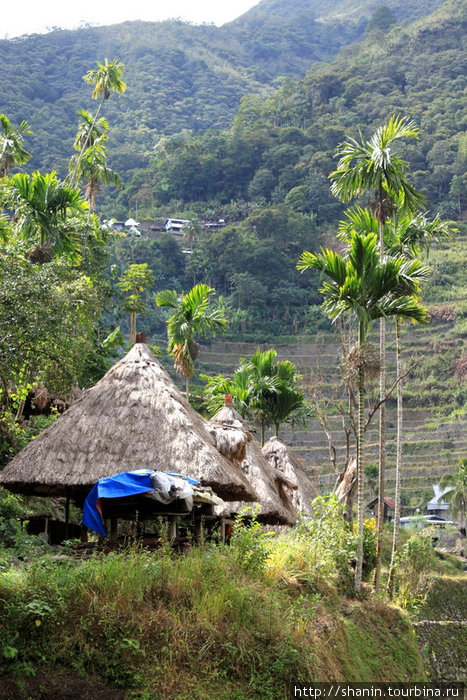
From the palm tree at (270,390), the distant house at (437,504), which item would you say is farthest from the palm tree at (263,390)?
the distant house at (437,504)

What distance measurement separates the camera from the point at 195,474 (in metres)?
10.5

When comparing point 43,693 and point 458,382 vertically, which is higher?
point 458,382

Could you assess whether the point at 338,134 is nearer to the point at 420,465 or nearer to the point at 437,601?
the point at 420,465

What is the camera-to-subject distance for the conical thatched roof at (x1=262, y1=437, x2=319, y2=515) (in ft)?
59.3

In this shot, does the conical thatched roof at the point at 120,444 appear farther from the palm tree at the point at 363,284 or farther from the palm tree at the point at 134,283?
the palm tree at the point at 134,283

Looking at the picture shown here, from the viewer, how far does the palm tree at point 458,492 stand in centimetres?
3788

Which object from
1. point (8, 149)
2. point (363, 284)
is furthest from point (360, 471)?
point (8, 149)

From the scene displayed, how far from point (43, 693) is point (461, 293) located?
62.4 meters

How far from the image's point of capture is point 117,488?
8891 millimetres

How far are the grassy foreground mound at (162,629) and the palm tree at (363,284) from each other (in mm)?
3780

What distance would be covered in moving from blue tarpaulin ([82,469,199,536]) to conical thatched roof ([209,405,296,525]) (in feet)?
11.3

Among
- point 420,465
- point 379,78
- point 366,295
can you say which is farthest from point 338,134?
point 366,295

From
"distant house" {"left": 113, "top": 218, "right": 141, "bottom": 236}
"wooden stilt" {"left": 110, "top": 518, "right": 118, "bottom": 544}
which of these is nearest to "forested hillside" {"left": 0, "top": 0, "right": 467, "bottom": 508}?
"distant house" {"left": 113, "top": 218, "right": 141, "bottom": 236}

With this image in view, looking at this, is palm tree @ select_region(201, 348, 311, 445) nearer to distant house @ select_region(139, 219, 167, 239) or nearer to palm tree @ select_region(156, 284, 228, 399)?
palm tree @ select_region(156, 284, 228, 399)
